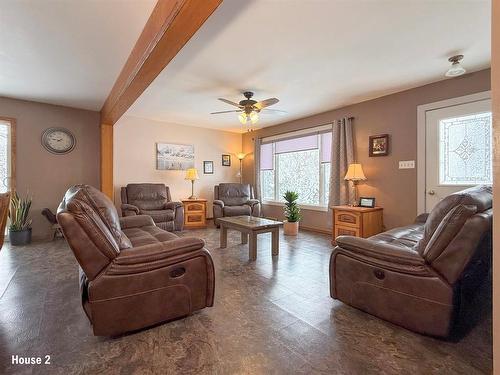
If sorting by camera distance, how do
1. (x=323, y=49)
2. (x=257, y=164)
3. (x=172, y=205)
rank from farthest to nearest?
1. (x=257, y=164)
2. (x=172, y=205)
3. (x=323, y=49)

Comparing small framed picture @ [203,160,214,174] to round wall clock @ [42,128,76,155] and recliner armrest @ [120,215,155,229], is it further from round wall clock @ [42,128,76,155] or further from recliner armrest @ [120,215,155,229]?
recliner armrest @ [120,215,155,229]

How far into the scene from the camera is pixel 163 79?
329 cm

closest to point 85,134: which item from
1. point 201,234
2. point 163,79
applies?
point 163,79

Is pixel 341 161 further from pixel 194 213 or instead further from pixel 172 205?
pixel 172 205

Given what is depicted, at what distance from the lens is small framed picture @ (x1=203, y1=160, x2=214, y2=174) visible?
6.17 m

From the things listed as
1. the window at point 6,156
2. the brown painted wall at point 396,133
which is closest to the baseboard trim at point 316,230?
the brown painted wall at point 396,133

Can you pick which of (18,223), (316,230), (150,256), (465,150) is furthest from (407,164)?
(18,223)

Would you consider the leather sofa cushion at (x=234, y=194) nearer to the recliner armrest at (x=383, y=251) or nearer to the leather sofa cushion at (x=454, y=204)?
the recliner armrest at (x=383, y=251)

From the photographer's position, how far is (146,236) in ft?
7.94

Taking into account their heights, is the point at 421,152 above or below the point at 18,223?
above

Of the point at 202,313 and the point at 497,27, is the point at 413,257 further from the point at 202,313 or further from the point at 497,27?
the point at 202,313

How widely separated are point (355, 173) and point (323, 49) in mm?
2078

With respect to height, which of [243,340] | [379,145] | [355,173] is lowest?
[243,340]

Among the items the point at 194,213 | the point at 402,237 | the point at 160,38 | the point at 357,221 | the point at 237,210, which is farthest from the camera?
the point at 194,213
